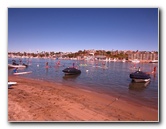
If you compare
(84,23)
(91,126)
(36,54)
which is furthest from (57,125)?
(84,23)

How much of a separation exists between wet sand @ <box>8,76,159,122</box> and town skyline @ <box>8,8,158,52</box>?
869 mm

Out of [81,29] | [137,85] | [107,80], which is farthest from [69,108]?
[107,80]

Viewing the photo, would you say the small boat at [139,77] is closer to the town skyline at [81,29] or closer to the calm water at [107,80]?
the calm water at [107,80]

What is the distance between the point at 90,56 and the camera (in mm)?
3961

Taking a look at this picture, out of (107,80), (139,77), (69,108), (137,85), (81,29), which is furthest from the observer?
(107,80)

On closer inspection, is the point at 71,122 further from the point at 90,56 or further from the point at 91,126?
the point at 90,56

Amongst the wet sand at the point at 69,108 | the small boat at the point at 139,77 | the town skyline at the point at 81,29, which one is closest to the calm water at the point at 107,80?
the small boat at the point at 139,77

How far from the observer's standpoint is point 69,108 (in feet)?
11.0

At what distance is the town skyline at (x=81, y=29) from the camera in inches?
133

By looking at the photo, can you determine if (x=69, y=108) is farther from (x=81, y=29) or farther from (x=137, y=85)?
(x=137, y=85)

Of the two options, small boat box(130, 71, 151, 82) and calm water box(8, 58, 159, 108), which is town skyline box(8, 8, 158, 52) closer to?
calm water box(8, 58, 159, 108)

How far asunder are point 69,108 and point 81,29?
1456 millimetres
